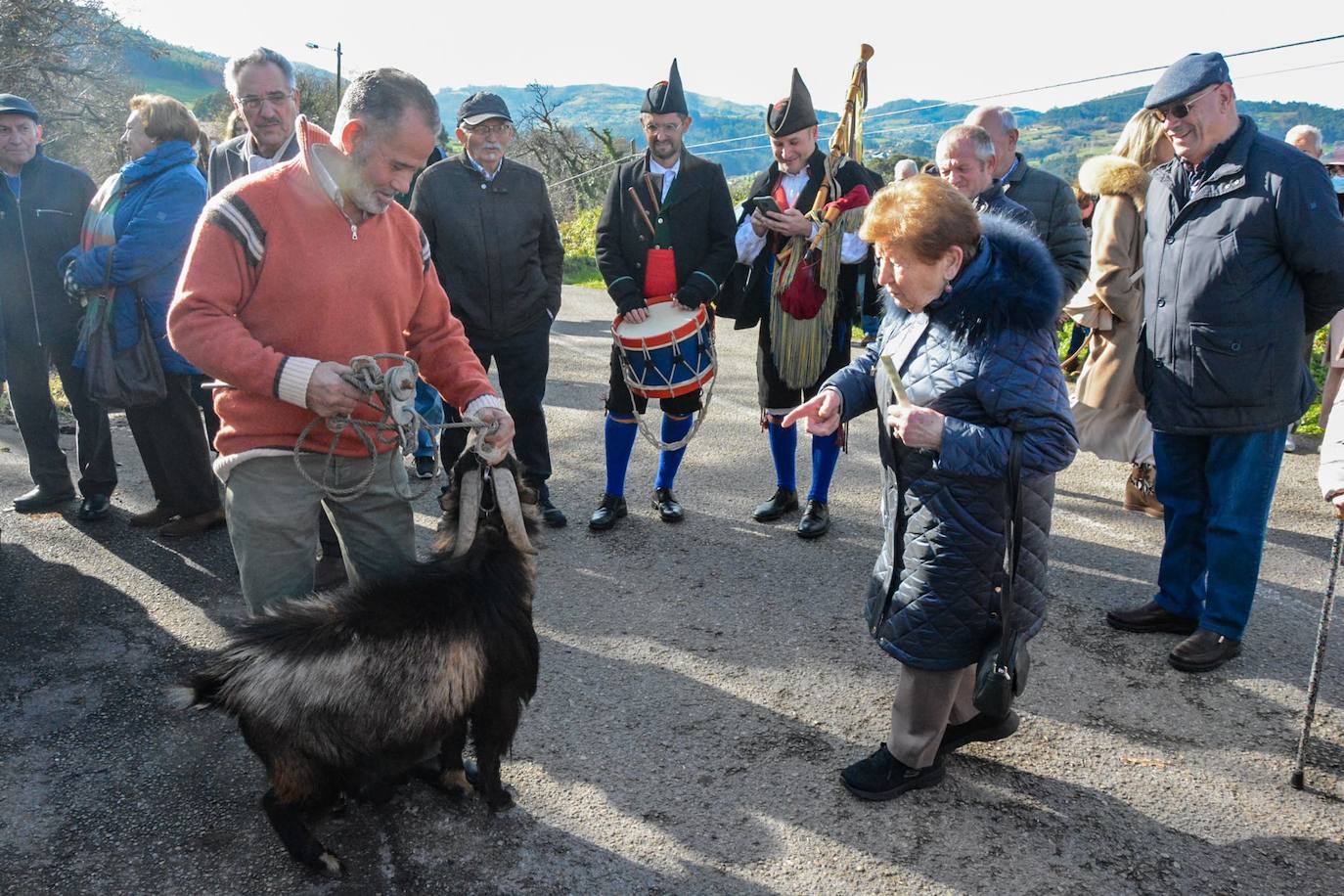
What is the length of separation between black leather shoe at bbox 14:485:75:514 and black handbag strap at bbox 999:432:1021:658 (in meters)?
5.22

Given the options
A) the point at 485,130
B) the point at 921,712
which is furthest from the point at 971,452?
the point at 485,130

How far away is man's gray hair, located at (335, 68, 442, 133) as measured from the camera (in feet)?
8.05

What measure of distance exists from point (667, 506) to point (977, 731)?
2.53 meters

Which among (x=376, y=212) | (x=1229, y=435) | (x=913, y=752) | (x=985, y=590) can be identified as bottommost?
(x=913, y=752)

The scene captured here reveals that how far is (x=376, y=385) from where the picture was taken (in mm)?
2523

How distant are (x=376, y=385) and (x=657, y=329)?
2.46 meters

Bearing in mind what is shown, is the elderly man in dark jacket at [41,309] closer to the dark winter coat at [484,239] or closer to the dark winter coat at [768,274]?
the dark winter coat at [484,239]

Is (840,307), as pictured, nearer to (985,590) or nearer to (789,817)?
(985,590)

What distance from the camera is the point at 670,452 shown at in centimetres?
538

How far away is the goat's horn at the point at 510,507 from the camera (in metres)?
2.61

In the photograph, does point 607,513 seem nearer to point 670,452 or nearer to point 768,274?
point 670,452

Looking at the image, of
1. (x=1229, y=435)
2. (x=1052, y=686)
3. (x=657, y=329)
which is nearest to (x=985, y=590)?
(x=1052, y=686)

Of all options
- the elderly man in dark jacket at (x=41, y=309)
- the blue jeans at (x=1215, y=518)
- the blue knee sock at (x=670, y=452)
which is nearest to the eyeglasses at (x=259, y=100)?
the elderly man in dark jacket at (x=41, y=309)

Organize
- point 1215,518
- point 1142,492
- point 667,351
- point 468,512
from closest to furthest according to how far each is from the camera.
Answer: point 468,512 → point 1215,518 → point 667,351 → point 1142,492
